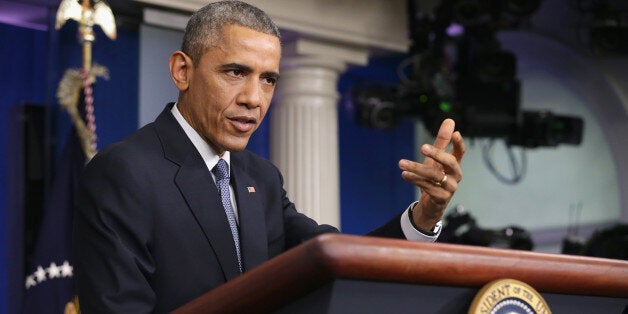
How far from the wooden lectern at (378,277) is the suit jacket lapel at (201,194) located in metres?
0.34

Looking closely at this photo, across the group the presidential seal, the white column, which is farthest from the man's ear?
the white column

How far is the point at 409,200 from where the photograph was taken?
751cm

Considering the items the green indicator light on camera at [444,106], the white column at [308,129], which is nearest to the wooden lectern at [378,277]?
the white column at [308,129]

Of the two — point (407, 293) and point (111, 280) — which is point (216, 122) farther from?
point (407, 293)

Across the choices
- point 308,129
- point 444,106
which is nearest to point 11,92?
point 308,129

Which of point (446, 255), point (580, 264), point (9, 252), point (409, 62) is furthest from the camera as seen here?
point (409, 62)

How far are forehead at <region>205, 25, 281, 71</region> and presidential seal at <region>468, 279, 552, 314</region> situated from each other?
614 millimetres

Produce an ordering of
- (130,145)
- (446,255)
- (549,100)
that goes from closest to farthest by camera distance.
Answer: (446,255)
(130,145)
(549,100)

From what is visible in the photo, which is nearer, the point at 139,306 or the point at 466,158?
the point at 139,306

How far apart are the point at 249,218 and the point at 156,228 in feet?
0.64

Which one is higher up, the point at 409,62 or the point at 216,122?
the point at 409,62

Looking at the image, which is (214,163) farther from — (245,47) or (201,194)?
(245,47)

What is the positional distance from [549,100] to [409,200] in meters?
2.23

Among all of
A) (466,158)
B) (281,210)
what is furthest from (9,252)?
(466,158)
